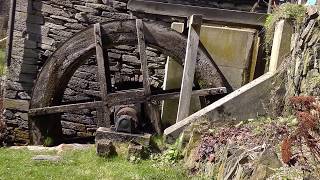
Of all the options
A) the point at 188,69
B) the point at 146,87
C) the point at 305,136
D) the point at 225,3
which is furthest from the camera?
the point at 225,3

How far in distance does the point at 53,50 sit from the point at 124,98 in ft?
5.70

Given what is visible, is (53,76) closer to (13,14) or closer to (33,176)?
(13,14)

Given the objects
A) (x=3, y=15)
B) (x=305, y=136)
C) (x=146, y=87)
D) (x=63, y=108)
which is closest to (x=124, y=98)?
(x=146, y=87)

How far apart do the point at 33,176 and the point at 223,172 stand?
2167mm

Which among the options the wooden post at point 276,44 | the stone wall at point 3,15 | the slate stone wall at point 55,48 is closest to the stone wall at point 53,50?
the slate stone wall at point 55,48

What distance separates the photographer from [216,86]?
21.7 ft

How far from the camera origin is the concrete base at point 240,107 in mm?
5535

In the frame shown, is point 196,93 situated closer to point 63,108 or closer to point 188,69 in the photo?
point 188,69

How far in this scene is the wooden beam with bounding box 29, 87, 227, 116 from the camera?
649 centimetres

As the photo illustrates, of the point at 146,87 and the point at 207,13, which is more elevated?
the point at 207,13

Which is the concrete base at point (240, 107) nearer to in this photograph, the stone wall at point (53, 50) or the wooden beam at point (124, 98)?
the wooden beam at point (124, 98)

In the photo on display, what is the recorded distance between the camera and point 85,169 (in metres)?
5.19

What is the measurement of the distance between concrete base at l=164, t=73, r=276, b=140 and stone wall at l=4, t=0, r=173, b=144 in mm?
1829

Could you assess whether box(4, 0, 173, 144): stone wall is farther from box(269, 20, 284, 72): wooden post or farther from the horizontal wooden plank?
box(269, 20, 284, 72): wooden post
